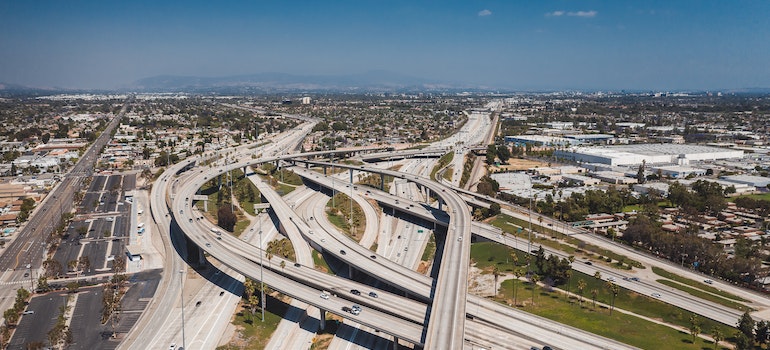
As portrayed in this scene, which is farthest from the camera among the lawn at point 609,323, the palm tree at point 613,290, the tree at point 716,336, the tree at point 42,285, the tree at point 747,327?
the tree at point 42,285

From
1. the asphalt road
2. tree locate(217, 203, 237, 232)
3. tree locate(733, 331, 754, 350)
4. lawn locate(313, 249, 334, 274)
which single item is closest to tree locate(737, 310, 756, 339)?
tree locate(733, 331, 754, 350)

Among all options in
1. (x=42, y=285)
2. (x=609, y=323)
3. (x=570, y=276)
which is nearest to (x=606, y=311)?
(x=609, y=323)

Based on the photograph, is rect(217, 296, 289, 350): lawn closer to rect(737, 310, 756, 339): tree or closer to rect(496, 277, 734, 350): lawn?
rect(496, 277, 734, 350): lawn

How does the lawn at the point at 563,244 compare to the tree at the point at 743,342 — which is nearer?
the tree at the point at 743,342

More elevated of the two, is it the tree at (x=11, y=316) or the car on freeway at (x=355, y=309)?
the car on freeway at (x=355, y=309)

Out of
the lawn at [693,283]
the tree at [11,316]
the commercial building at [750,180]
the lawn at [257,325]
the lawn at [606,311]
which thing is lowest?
the lawn at [257,325]

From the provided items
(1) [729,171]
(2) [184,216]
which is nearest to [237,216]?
(2) [184,216]

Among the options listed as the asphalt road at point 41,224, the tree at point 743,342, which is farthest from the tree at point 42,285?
the tree at point 743,342

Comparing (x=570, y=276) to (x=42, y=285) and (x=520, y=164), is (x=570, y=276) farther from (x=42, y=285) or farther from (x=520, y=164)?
(x=520, y=164)

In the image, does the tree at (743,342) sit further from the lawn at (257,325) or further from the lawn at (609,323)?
the lawn at (257,325)
